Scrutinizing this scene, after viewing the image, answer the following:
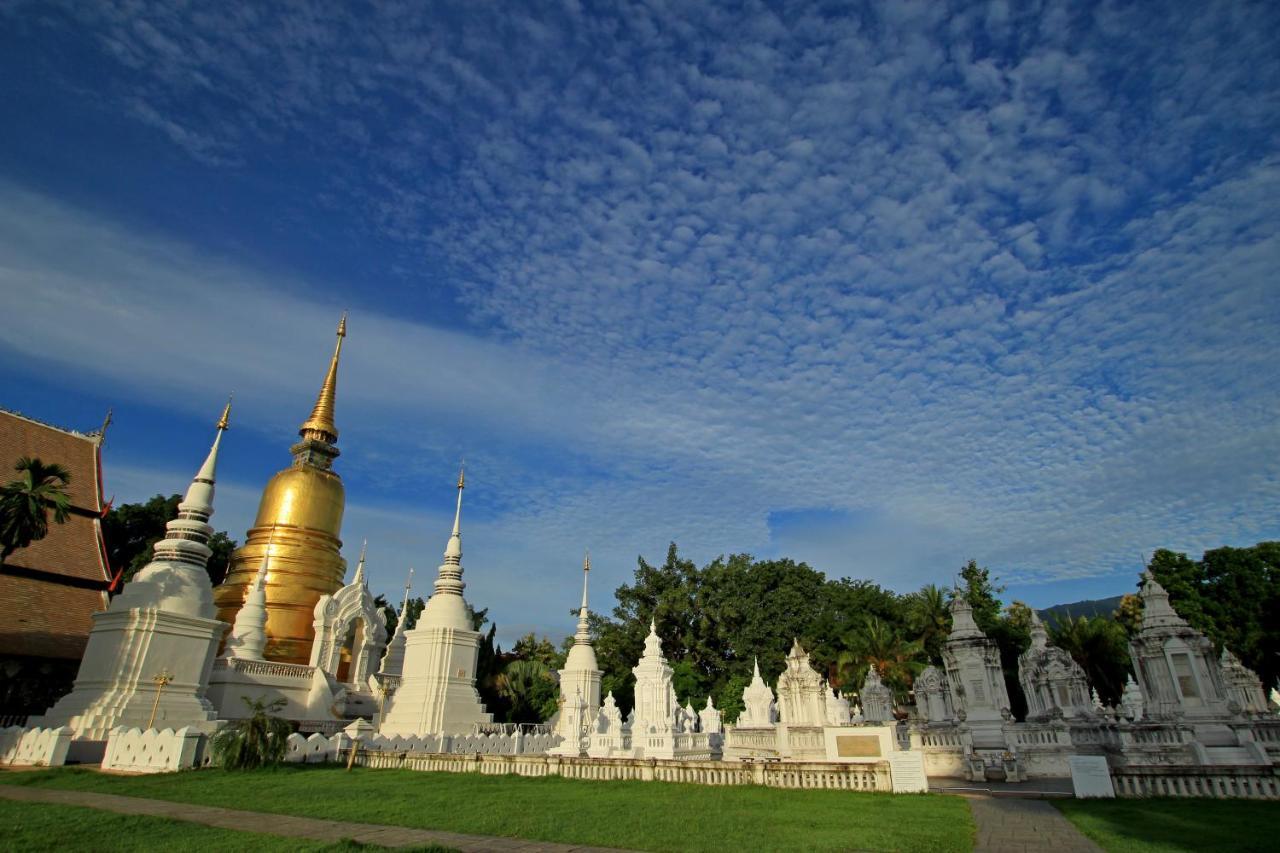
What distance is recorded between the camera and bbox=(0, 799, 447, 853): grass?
→ 7703 millimetres

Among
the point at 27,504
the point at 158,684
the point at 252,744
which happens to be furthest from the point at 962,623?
the point at 27,504

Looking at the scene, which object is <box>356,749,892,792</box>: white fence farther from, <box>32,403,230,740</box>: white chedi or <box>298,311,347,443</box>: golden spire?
<box>298,311,347,443</box>: golden spire

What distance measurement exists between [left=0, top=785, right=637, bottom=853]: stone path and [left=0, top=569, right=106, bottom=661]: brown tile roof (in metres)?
14.5

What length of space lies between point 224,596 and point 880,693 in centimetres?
2954

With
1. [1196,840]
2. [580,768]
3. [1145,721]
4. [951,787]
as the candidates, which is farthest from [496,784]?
[1145,721]

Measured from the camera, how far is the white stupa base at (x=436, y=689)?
24391 mm

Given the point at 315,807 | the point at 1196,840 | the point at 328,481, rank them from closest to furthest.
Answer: the point at 1196,840, the point at 315,807, the point at 328,481

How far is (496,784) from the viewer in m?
14.1

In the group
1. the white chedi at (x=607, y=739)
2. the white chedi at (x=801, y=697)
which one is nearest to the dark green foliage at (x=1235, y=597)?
the white chedi at (x=801, y=697)

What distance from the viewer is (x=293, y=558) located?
31562 millimetres

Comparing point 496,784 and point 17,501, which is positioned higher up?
point 17,501

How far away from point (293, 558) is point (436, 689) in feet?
37.6

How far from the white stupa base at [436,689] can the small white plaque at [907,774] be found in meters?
16.7

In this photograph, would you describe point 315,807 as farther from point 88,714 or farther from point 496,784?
point 88,714
